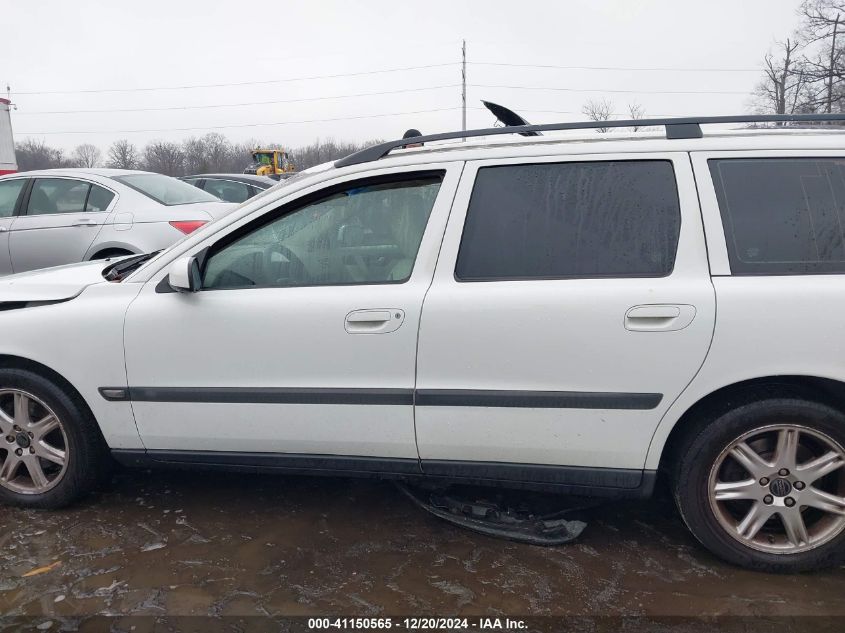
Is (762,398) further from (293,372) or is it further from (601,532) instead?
(293,372)

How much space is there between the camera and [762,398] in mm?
2592

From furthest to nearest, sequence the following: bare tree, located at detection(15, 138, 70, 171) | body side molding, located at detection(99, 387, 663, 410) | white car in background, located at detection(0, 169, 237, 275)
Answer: bare tree, located at detection(15, 138, 70, 171) < white car in background, located at detection(0, 169, 237, 275) < body side molding, located at detection(99, 387, 663, 410)

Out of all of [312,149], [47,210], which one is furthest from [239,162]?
[47,210]

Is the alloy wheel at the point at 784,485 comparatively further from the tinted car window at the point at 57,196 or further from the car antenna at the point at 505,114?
the tinted car window at the point at 57,196

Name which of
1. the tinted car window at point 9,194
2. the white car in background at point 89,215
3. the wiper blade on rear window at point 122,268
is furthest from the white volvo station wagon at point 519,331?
the tinted car window at point 9,194

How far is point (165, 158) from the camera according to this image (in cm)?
6644

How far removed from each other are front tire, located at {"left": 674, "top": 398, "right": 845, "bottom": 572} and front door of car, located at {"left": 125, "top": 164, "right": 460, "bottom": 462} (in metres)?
1.16

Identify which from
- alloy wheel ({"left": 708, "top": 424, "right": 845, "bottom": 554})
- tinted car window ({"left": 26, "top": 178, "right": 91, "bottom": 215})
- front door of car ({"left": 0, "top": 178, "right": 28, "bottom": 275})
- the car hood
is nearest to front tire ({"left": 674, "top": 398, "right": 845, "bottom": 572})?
alloy wheel ({"left": 708, "top": 424, "right": 845, "bottom": 554})

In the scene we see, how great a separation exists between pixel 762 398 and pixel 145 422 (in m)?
2.58

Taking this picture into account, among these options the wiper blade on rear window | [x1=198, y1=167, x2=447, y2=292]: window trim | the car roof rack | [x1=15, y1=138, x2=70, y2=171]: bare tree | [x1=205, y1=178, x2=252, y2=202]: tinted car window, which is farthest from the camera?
[x1=15, y1=138, x2=70, y2=171]: bare tree

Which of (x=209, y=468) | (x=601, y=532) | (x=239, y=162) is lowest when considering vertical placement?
(x=601, y=532)

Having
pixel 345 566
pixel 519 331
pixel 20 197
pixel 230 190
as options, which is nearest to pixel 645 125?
pixel 519 331

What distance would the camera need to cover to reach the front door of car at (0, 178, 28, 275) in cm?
718

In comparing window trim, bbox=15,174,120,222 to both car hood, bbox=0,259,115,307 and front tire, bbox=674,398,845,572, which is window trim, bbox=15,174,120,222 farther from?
front tire, bbox=674,398,845,572
